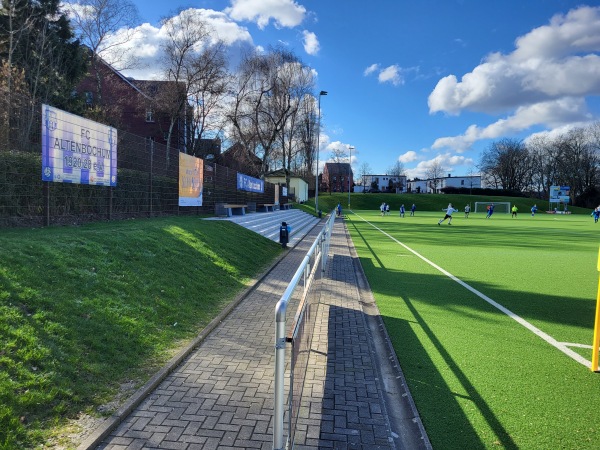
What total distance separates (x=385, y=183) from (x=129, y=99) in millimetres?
109109

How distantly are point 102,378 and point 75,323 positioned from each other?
0.86 metres

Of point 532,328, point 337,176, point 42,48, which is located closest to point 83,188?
point 532,328

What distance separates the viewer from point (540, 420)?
3451mm

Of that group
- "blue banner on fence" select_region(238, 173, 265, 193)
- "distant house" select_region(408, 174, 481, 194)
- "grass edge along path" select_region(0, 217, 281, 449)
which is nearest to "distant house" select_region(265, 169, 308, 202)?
"blue banner on fence" select_region(238, 173, 265, 193)

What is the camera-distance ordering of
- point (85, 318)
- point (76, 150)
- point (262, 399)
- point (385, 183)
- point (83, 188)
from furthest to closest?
point (385, 183), point (83, 188), point (76, 150), point (85, 318), point (262, 399)

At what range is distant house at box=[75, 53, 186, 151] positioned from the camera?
95.1 feet

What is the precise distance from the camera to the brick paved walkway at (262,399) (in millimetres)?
3084

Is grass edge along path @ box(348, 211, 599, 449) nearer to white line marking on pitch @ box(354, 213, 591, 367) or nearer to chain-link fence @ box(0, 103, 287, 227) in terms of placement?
white line marking on pitch @ box(354, 213, 591, 367)

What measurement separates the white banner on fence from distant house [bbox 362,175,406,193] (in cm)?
11483

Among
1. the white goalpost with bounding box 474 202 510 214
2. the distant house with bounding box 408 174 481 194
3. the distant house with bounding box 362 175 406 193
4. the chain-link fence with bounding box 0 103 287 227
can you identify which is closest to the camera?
the chain-link fence with bounding box 0 103 287 227

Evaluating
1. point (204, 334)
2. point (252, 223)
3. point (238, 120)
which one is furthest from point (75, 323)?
point (238, 120)

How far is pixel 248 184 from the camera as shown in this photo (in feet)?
80.7

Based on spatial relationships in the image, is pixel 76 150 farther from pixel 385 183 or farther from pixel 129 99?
→ pixel 385 183

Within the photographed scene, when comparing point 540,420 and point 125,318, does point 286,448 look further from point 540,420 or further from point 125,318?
point 125,318
